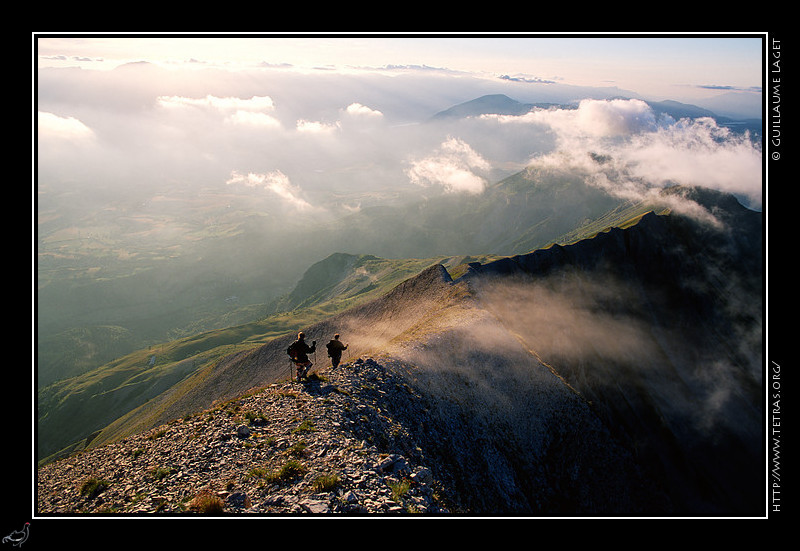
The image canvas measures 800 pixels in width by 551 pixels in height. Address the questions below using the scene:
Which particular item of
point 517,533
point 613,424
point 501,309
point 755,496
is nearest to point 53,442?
point 501,309

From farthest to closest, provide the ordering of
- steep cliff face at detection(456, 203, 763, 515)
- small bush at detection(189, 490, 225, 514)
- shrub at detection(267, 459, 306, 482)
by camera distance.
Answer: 1. steep cliff face at detection(456, 203, 763, 515)
2. shrub at detection(267, 459, 306, 482)
3. small bush at detection(189, 490, 225, 514)

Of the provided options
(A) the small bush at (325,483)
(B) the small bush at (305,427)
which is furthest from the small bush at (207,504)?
(B) the small bush at (305,427)

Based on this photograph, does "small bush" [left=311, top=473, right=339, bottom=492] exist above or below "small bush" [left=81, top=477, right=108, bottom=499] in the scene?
above

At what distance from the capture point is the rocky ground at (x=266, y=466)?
1869cm

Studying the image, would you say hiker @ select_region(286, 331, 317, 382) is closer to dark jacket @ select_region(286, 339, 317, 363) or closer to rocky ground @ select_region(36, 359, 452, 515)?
dark jacket @ select_region(286, 339, 317, 363)

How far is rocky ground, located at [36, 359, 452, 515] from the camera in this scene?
61.3 ft

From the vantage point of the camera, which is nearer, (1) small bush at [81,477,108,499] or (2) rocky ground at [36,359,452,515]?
(2) rocky ground at [36,359,452,515]

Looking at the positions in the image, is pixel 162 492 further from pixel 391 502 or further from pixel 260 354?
pixel 260 354

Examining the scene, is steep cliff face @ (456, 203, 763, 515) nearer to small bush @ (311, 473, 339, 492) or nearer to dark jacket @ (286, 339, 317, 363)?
dark jacket @ (286, 339, 317, 363)

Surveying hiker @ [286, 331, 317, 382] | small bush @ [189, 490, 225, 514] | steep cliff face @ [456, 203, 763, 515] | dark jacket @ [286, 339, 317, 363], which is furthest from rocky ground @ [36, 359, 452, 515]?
steep cliff face @ [456, 203, 763, 515]

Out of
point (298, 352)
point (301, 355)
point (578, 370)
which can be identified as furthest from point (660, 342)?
point (298, 352)
